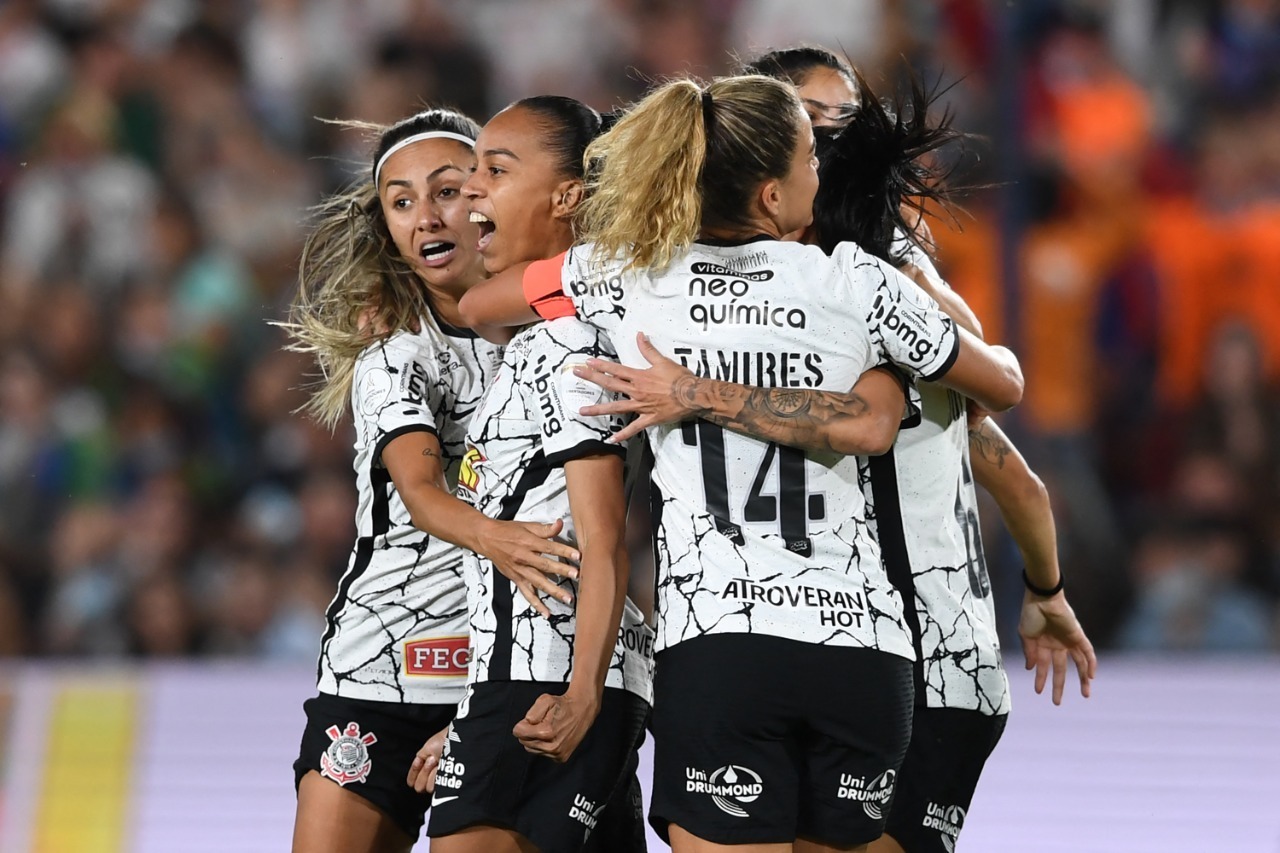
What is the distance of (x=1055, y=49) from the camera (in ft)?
25.4

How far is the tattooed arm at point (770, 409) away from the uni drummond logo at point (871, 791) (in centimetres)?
46

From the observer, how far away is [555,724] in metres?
2.44

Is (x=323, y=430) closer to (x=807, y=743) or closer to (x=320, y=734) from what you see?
(x=320, y=734)

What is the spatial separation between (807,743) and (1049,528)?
2.64 ft

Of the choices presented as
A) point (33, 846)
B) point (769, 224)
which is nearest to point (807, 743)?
point (769, 224)

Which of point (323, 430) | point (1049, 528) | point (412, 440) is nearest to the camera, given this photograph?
point (412, 440)

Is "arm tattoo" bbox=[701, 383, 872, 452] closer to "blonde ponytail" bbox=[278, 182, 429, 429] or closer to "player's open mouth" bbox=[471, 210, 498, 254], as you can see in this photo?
"player's open mouth" bbox=[471, 210, 498, 254]

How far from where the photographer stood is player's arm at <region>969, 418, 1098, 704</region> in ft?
9.80

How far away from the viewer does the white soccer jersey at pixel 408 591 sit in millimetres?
2969

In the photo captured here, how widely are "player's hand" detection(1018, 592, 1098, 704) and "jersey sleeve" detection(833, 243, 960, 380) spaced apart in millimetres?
859

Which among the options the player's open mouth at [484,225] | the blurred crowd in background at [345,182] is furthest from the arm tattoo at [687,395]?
the blurred crowd in background at [345,182]

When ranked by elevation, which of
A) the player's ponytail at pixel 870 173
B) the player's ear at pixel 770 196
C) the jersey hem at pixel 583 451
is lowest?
the jersey hem at pixel 583 451

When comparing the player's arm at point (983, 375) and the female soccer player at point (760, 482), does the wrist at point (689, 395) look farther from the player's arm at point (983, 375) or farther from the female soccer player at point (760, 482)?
the player's arm at point (983, 375)

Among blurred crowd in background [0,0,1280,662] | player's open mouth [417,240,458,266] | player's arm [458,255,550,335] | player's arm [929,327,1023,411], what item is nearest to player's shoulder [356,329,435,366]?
player's open mouth [417,240,458,266]
